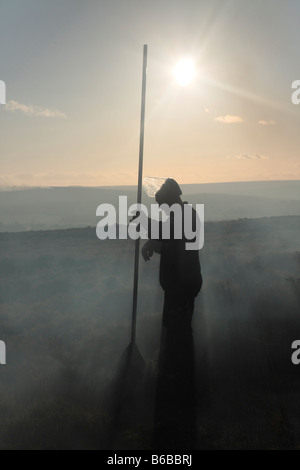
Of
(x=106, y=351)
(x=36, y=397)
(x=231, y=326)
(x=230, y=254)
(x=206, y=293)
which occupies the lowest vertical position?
(x=36, y=397)

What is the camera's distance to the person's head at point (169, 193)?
6754 millimetres

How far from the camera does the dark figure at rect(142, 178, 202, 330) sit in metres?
6.76

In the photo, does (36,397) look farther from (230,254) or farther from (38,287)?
(230,254)

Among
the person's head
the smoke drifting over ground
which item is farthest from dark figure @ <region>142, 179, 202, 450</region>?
the smoke drifting over ground

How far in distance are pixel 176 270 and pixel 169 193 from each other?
1.25 metres

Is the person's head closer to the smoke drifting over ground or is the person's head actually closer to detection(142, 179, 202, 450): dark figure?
detection(142, 179, 202, 450): dark figure

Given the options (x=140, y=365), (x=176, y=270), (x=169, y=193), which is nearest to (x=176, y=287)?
(x=176, y=270)

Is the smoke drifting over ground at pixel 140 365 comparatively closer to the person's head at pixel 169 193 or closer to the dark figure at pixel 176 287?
the dark figure at pixel 176 287

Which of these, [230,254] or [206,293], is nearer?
[206,293]

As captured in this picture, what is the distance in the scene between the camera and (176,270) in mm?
6797

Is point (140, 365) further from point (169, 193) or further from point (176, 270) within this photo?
point (169, 193)

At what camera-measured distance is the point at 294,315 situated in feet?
31.6
